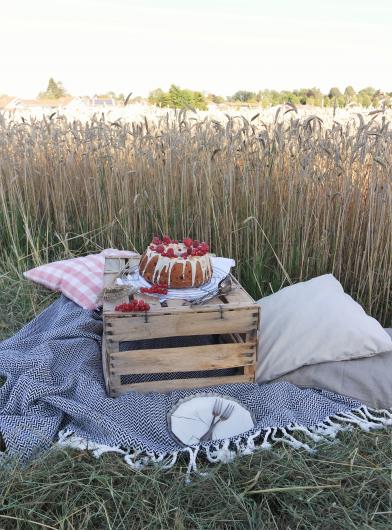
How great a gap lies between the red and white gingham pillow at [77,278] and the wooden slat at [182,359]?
0.59m

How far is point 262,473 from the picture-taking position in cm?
133

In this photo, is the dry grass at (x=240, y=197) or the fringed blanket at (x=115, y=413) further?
the dry grass at (x=240, y=197)

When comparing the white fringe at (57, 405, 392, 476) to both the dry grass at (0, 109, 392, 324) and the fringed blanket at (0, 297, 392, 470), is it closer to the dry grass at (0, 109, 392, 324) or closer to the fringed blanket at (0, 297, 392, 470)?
the fringed blanket at (0, 297, 392, 470)

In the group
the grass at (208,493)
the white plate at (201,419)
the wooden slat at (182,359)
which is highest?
the wooden slat at (182,359)

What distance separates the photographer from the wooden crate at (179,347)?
62.9 inches

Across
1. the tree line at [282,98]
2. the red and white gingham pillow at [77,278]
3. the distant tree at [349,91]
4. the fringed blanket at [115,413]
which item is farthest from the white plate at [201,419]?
the distant tree at [349,91]

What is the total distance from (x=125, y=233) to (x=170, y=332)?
116 cm

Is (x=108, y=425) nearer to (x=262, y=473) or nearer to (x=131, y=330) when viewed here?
(x=131, y=330)

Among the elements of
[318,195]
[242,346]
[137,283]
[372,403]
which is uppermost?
[318,195]

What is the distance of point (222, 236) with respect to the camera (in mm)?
2568

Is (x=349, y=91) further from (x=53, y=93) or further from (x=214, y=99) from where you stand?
(x=53, y=93)

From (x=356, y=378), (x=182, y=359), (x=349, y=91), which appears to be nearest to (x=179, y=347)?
(x=182, y=359)

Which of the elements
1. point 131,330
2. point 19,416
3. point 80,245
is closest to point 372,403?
point 131,330

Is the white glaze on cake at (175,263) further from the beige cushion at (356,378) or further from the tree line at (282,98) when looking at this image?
the tree line at (282,98)
